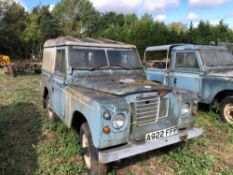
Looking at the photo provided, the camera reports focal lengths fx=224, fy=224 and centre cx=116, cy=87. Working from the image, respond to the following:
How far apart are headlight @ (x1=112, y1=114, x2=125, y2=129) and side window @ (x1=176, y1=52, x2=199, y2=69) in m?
4.18

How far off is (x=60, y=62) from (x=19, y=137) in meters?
1.93

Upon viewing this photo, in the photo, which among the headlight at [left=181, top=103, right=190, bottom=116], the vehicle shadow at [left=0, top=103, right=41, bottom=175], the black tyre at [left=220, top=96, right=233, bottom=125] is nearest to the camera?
the headlight at [left=181, top=103, right=190, bottom=116]

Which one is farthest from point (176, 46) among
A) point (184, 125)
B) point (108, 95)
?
point (108, 95)

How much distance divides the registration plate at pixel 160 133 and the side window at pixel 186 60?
3.42m

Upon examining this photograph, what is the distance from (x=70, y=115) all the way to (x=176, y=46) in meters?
4.75

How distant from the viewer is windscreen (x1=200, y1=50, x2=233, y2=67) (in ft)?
21.3

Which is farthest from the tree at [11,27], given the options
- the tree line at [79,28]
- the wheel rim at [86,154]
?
the wheel rim at [86,154]

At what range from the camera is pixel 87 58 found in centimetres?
459

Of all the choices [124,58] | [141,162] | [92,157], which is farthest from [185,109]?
[124,58]

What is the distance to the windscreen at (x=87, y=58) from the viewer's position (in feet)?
14.7

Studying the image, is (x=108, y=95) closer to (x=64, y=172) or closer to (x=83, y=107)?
(x=83, y=107)

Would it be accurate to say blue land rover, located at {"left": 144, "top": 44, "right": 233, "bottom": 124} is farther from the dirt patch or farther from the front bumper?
the dirt patch

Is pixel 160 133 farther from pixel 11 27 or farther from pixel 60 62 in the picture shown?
pixel 11 27

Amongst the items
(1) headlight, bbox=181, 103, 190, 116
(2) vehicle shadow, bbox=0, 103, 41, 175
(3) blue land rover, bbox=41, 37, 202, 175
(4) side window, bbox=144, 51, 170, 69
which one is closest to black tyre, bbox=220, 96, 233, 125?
(4) side window, bbox=144, 51, 170, 69
